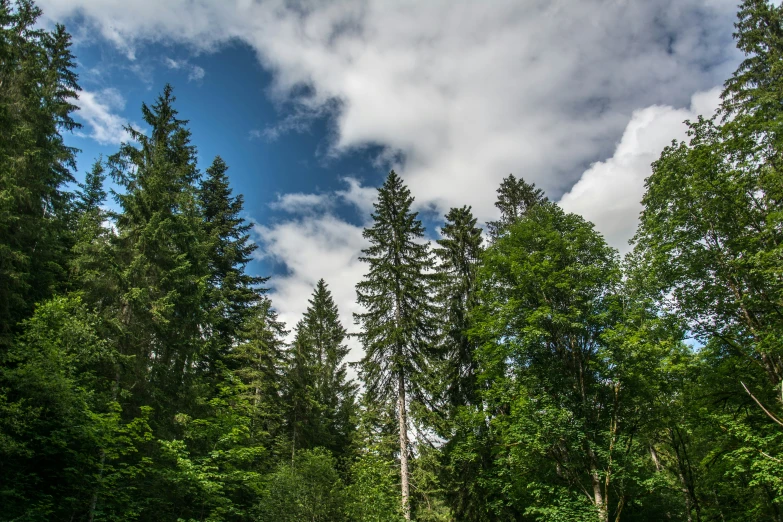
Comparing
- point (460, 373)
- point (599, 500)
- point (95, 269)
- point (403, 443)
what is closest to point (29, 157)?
point (95, 269)

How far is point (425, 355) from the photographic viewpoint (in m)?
17.6

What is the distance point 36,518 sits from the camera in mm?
9719

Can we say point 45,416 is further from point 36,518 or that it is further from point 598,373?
point 598,373

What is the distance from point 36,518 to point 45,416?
2482 mm

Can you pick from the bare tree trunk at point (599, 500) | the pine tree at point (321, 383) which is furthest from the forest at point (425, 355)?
the pine tree at point (321, 383)

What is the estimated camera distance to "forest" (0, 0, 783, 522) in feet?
36.1

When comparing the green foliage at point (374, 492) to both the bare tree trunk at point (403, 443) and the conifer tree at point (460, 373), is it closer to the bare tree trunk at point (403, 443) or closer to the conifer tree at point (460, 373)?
the bare tree trunk at point (403, 443)

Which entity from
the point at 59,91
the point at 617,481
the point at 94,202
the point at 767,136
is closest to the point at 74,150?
the point at 59,91

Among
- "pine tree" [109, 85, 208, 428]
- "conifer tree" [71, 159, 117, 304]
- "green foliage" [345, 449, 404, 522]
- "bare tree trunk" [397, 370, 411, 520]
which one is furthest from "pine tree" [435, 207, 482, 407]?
"conifer tree" [71, 159, 117, 304]

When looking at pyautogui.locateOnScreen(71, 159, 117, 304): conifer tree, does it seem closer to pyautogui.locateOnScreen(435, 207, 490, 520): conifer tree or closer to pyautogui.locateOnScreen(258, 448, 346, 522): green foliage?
pyautogui.locateOnScreen(258, 448, 346, 522): green foliage

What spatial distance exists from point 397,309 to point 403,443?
585cm

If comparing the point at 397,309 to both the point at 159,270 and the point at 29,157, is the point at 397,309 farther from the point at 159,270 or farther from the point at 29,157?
the point at 29,157

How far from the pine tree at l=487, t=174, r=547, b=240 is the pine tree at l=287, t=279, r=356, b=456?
11559 mm

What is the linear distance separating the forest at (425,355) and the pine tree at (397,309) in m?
0.13
